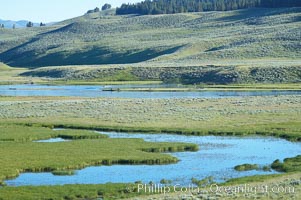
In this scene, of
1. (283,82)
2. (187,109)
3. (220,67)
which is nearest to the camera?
(187,109)

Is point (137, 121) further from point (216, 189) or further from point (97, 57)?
point (97, 57)

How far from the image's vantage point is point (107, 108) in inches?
2522

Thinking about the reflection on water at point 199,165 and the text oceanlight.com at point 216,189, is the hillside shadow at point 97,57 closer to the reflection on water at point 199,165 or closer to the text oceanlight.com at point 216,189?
the reflection on water at point 199,165

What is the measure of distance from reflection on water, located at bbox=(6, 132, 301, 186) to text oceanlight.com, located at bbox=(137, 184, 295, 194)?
4.77ft

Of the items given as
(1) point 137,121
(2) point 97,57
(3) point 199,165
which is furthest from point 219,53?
(3) point 199,165

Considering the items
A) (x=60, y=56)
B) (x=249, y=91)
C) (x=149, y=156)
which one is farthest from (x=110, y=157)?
(x=60, y=56)

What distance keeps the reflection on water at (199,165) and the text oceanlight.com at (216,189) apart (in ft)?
4.77

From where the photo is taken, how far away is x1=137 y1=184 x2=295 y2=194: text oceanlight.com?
26.3 meters

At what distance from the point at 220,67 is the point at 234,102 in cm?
4618

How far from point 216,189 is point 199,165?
23.9 ft

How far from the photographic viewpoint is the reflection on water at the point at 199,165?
31.1m

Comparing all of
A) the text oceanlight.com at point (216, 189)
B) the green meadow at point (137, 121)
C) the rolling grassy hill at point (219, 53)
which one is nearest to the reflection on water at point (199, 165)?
the green meadow at point (137, 121)

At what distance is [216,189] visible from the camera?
27281 millimetres

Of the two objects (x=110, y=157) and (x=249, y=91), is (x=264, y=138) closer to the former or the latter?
(x=110, y=157)
